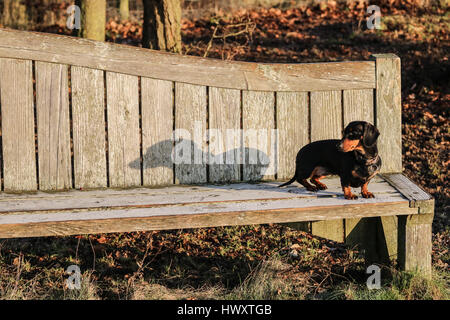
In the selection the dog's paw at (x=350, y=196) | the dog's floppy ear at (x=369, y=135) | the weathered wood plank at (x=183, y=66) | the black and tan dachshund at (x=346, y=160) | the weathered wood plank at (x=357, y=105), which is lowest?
the dog's paw at (x=350, y=196)

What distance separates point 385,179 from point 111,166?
1733 mm

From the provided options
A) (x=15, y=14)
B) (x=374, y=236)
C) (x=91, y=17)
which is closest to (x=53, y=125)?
(x=374, y=236)

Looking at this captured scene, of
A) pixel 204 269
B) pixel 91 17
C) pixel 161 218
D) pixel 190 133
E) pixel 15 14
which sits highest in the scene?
pixel 15 14

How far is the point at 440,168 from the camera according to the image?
612 centimetres

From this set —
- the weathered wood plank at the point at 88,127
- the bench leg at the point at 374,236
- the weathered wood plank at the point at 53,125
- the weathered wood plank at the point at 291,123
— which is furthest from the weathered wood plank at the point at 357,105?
the weathered wood plank at the point at 53,125

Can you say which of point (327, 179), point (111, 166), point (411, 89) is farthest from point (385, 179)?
point (411, 89)

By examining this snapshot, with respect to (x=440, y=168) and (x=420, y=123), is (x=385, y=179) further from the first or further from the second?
(x=420, y=123)

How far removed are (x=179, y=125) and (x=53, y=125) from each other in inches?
31.0

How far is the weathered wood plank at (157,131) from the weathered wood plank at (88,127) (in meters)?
0.24

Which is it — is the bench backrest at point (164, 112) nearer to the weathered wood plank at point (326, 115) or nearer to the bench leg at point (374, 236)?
the weathered wood plank at point (326, 115)

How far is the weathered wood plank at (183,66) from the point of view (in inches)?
169

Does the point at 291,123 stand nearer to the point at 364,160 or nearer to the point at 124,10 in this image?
the point at 364,160

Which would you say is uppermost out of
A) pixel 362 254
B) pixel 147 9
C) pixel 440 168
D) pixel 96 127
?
pixel 147 9

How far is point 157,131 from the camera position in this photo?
445 cm
